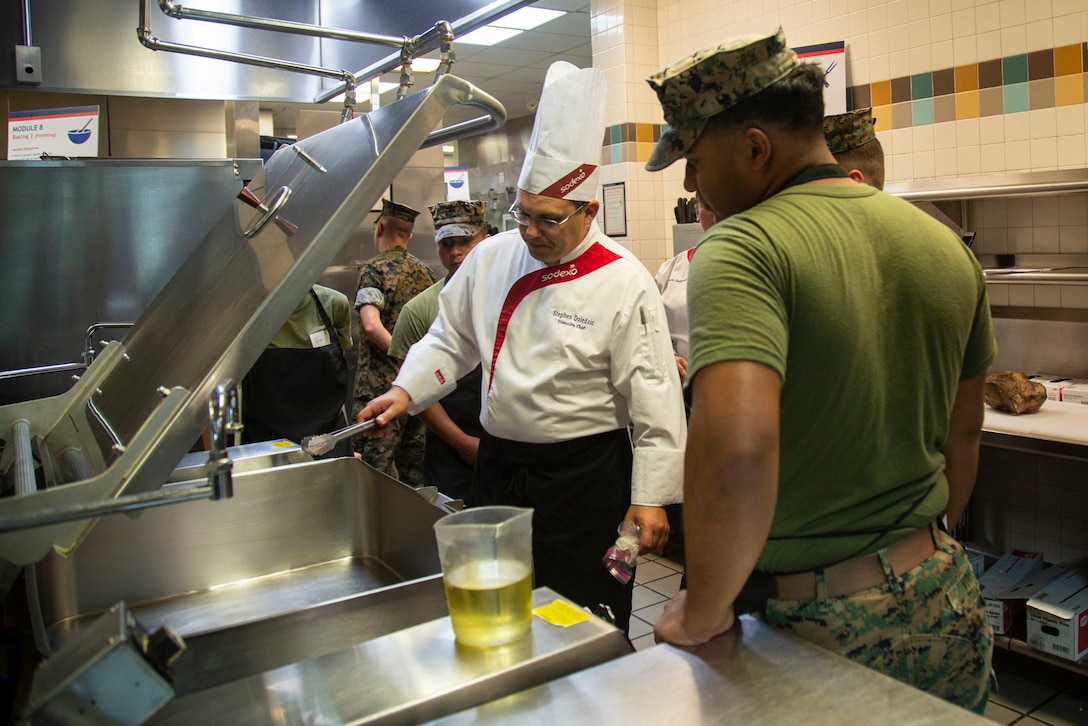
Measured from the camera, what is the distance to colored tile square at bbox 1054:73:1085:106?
314 cm

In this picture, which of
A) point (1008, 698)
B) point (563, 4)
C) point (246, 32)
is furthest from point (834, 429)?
point (563, 4)

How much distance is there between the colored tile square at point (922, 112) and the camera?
3.58 metres

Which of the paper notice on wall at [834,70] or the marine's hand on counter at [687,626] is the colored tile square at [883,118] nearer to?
the paper notice on wall at [834,70]

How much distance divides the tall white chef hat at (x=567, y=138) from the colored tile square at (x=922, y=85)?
7.19 ft

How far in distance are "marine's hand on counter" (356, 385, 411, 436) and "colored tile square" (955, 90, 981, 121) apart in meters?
2.82

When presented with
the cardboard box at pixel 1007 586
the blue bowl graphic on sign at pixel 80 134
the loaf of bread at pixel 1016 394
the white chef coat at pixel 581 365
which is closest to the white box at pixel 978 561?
the cardboard box at pixel 1007 586

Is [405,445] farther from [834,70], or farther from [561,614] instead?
[561,614]

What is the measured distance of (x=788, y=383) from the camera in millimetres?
1024

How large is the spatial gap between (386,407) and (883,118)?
298cm

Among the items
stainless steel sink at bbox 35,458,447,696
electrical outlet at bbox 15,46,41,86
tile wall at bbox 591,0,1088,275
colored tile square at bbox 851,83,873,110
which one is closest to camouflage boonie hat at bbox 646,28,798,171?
stainless steel sink at bbox 35,458,447,696

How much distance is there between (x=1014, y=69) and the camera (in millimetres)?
3305

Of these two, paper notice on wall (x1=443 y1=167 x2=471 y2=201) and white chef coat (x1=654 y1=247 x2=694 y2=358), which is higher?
paper notice on wall (x1=443 y1=167 x2=471 y2=201)

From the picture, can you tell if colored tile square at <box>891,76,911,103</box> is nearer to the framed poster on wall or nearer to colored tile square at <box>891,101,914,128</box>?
colored tile square at <box>891,101,914,128</box>

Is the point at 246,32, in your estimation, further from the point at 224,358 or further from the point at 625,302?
the point at 224,358
